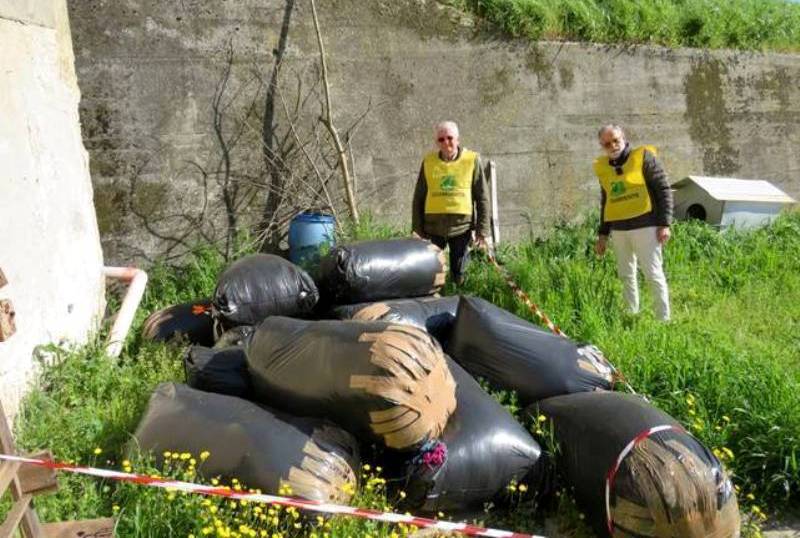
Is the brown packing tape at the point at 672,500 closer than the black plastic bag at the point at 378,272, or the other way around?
the brown packing tape at the point at 672,500

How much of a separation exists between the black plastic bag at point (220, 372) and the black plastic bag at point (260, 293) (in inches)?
21.3

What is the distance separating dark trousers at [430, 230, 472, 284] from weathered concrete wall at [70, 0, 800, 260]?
1.02m

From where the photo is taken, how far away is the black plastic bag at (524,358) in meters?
3.16

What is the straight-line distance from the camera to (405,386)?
7.86 ft

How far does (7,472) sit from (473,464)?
1540mm

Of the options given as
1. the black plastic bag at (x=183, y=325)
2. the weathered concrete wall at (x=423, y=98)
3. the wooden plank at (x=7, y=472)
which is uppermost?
the weathered concrete wall at (x=423, y=98)

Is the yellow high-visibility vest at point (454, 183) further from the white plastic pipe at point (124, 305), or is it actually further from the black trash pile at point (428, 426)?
the white plastic pipe at point (124, 305)

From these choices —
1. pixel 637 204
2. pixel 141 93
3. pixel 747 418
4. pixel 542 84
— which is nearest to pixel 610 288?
pixel 637 204

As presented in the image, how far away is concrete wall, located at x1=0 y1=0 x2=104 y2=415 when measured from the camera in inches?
124

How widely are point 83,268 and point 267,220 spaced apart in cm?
169

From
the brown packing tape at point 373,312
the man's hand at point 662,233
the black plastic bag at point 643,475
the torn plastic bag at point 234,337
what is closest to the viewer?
the black plastic bag at point 643,475

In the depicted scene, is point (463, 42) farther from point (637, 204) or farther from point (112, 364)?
point (112, 364)

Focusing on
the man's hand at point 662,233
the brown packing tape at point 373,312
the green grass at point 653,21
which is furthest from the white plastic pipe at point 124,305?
the green grass at point 653,21

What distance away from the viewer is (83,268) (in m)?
4.19
